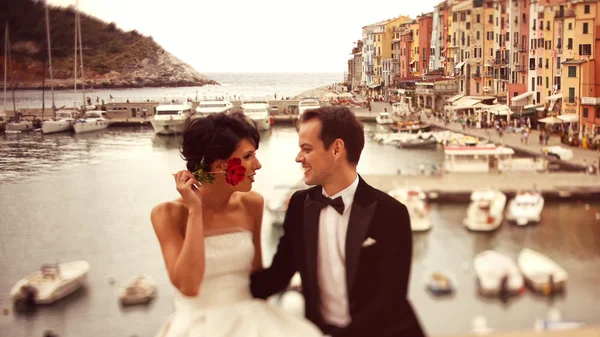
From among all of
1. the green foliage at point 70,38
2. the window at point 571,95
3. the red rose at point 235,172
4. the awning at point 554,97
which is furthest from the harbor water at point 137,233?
the red rose at point 235,172

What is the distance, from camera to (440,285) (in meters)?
5.82

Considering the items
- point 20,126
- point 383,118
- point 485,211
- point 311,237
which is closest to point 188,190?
point 311,237

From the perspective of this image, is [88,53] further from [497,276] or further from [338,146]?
[338,146]

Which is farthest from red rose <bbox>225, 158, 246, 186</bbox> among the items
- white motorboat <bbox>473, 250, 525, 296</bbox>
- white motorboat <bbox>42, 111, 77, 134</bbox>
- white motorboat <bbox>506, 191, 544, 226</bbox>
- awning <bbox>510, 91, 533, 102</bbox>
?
white motorboat <bbox>42, 111, 77, 134</bbox>

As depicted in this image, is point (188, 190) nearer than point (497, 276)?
Yes

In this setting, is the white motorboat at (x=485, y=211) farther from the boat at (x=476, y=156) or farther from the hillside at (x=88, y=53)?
the hillside at (x=88, y=53)

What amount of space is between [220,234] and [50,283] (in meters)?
5.27

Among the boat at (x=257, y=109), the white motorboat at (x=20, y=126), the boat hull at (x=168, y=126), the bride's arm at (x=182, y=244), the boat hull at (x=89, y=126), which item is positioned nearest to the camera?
the bride's arm at (x=182, y=244)

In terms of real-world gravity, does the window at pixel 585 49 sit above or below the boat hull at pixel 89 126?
above

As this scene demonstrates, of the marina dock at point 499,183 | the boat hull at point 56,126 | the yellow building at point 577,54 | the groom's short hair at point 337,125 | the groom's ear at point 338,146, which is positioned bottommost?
the marina dock at point 499,183

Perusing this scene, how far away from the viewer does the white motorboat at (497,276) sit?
5.60 metres

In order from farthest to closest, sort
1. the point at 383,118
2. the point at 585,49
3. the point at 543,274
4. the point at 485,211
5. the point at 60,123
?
the point at 60,123 → the point at 485,211 → the point at 383,118 → the point at 585,49 → the point at 543,274

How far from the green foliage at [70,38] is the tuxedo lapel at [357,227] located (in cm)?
509

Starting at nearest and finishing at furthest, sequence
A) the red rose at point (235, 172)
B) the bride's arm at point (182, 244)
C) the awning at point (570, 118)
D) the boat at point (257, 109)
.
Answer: the bride's arm at point (182, 244), the red rose at point (235, 172), the awning at point (570, 118), the boat at point (257, 109)
